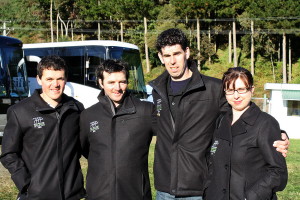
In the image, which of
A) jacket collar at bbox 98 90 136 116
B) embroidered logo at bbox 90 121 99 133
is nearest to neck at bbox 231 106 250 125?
jacket collar at bbox 98 90 136 116

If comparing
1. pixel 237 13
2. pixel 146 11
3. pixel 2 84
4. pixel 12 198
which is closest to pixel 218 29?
pixel 237 13

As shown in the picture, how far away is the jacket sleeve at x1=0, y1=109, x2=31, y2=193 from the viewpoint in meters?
3.55

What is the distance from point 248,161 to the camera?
10.5 ft

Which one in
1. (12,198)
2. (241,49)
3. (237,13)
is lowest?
(12,198)

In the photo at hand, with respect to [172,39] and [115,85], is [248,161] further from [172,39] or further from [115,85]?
[115,85]

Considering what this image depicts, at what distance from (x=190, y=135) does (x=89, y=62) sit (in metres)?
14.4

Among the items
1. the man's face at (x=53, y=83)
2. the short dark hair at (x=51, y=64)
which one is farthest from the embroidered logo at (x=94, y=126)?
the short dark hair at (x=51, y=64)

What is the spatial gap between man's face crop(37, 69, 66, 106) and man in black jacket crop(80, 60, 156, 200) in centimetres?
33

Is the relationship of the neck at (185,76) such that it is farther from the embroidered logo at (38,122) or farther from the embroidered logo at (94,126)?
the embroidered logo at (38,122)

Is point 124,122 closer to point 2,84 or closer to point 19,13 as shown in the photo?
point 2,84

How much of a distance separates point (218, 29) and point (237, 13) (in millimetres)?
2673

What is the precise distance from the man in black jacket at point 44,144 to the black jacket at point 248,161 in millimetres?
1279

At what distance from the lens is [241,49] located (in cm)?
4703

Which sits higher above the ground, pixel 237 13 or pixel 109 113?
pixel 237 13
